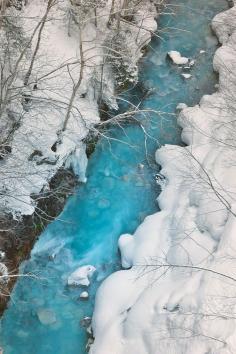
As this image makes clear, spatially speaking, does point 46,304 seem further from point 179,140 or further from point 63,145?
point 179,140

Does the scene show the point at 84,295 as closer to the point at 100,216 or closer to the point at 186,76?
the point at 100,216

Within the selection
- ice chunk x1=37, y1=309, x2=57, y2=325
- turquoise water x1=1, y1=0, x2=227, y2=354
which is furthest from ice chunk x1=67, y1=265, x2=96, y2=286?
ice chunk x1=37, y1=309, x2=57, y2=325

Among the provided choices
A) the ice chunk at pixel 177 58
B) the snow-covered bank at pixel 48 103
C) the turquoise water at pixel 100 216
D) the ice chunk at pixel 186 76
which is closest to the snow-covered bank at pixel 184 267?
the turquoise water at pixel 100 216

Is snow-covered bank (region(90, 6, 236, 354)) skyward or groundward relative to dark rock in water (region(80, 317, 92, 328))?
skyward

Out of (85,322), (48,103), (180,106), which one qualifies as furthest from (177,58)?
(85,322)

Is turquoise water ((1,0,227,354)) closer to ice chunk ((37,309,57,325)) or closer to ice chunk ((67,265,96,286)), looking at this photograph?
ice chunk ((37,309,57,325))

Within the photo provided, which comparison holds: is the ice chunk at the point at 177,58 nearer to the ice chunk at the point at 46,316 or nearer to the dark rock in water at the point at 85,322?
the dark rock in water at the point at 85,322
